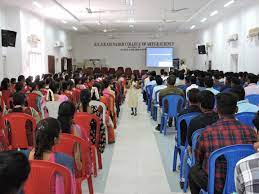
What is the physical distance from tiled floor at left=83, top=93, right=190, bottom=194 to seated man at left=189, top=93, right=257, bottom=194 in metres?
1.22

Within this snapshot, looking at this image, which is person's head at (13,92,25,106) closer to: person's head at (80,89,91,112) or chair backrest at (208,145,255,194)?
person's head at (80,89,91,112)

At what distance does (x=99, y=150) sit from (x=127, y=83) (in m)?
12.3

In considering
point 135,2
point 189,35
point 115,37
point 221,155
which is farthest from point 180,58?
point 221,155

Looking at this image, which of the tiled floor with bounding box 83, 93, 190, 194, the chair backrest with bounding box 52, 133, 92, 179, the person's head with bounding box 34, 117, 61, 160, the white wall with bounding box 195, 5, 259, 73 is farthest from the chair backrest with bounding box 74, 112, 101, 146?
the white wall with bounding box 195, 5, 259, 73

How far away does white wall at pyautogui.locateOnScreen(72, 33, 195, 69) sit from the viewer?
23578mm

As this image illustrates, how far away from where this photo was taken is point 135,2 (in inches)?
444

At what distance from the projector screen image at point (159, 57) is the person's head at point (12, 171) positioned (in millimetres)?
22083

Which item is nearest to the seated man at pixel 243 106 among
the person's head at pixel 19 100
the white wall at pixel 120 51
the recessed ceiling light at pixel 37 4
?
the person's head at pixel 19 100

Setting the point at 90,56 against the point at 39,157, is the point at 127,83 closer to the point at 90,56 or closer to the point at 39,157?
the point at 90,56

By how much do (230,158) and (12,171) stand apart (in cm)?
172

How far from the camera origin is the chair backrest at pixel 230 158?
2510mm

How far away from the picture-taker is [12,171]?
1.27 metres

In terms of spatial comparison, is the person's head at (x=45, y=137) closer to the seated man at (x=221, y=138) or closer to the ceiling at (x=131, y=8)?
the seated man at (x=221, y=138)

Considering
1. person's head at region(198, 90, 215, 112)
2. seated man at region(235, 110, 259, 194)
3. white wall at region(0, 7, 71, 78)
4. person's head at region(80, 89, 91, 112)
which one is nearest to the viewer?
seated man at region(235, 110, 259, 194)
